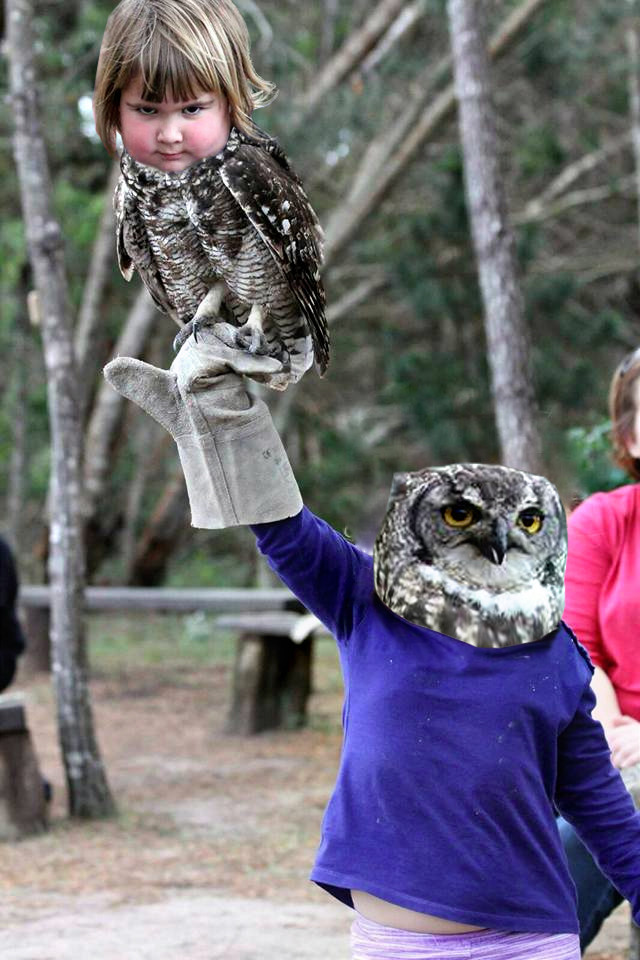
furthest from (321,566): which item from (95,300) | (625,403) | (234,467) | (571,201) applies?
(571,201)

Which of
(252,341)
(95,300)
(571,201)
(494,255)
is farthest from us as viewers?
(571,201)

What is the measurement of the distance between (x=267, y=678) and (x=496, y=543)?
6.01 meters

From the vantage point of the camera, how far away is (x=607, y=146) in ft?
49.8

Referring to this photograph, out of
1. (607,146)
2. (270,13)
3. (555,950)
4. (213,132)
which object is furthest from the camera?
(607,146)

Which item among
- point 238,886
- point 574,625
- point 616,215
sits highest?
point 616,215

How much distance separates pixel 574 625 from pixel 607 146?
1394cm

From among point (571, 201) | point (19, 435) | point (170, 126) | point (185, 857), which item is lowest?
point (185, 857)

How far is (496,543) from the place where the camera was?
154 centimetres

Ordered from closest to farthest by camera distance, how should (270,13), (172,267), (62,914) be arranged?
(172,267) → (62,914) → (270,13)

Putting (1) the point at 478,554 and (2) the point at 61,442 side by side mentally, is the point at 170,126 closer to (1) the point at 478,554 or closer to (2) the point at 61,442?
(1) the point at 478,554

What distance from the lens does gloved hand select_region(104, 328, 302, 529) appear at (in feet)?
5.21

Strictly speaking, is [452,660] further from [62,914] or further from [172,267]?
[62,914]

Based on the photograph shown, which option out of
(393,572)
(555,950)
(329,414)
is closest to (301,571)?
(393,572)

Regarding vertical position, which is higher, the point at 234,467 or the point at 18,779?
the point at 234,467
